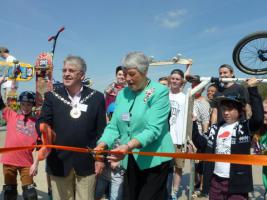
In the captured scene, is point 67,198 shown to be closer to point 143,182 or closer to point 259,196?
point 143,182

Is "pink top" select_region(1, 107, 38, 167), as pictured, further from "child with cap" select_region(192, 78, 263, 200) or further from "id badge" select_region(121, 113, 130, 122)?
"child with cap" select_region(192, 78, 263, 200)

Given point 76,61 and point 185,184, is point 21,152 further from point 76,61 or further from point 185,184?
point 185,184

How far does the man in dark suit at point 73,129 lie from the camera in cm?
288

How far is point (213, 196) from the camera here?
10.3 feet

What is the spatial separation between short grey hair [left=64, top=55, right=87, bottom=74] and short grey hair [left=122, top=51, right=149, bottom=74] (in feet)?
1.85

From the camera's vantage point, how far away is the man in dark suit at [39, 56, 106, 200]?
9.46ft

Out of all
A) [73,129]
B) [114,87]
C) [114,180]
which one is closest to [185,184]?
[114,87]

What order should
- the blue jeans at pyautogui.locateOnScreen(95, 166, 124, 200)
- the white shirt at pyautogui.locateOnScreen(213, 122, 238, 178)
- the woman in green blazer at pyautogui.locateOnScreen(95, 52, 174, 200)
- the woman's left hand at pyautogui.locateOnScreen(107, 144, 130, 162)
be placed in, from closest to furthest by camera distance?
the woman's left hand at pyautogui.locateOnScreen(107, 144, 130, 162), the woman in green blazer at pyautogui.locateOnScreen(95, 52, 174, 200), the white shirt at pyautogui.locateOnScreen(213, 122, 238, 178), the blue jeans at pyautogui.locateOnScreen(95, 166, 124, 200)

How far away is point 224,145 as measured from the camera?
121 inches

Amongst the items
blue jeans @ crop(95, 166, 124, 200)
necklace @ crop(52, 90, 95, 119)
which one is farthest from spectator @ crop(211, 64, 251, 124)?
necklace @ crop(52, 90, 95, 119)

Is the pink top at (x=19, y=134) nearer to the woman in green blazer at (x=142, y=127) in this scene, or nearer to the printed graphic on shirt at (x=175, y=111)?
the woman in green blazer at (x=142, y=127)

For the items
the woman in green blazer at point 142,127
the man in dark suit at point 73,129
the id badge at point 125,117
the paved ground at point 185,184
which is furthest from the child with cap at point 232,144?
the paved ground at point 185,184

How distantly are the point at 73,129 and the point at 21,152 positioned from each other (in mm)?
1556

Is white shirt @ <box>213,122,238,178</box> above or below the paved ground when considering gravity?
above
